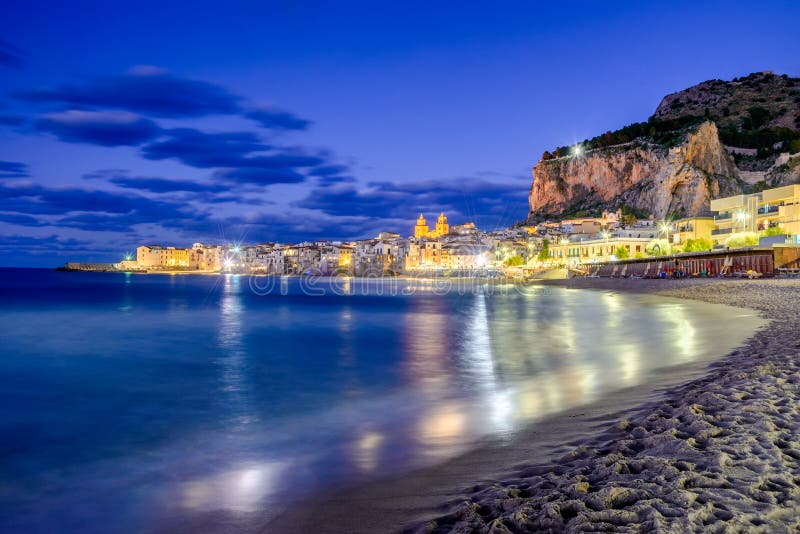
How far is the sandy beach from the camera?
3113 mm

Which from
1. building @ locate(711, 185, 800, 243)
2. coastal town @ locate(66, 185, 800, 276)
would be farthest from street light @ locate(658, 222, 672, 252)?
building @ locate(711, 185, 800, 243)

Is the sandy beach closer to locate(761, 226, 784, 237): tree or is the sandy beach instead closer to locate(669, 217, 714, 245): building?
locate(761, 226, 784, 237): tree

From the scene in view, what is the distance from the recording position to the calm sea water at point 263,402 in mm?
5359

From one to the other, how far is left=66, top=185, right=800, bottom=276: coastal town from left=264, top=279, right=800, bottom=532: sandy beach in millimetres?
44273

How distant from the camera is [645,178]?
116 metres

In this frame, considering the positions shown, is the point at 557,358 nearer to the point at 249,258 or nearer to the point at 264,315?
the point at 264,315

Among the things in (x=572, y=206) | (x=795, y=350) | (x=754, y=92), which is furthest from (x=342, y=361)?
(x=754, y=92)

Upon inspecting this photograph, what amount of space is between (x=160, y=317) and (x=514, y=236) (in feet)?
383

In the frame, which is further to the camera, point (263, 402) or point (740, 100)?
point (740, 100)

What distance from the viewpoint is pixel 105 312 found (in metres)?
32.8

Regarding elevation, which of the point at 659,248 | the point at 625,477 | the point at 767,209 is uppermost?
the point at 767,209

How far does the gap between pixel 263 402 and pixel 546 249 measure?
93965mm

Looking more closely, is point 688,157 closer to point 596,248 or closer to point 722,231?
point 596,248

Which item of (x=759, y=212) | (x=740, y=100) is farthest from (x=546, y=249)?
(x=740, y=100)
